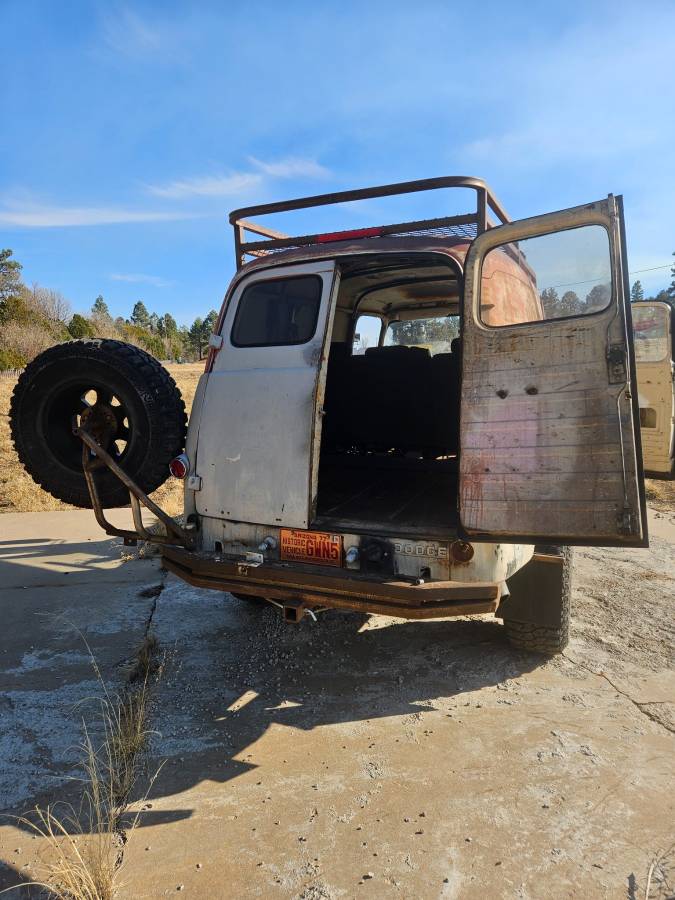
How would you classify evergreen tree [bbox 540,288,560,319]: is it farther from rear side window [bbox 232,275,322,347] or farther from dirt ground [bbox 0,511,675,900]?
dirt ground [bbox 0,511,675,900]

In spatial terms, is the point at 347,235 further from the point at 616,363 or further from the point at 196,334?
the point at 196,334

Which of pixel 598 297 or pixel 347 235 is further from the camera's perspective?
pixel 347 235

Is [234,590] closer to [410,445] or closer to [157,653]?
[157,653]

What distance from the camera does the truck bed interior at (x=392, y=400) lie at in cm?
490

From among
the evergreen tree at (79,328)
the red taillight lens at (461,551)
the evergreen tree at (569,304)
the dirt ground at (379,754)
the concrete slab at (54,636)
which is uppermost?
the evergreen tree at (79,328)

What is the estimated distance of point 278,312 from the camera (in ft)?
12.4

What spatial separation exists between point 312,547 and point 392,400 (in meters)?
2.30

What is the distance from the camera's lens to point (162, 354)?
2325 inches

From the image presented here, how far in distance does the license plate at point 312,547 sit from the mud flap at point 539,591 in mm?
1309

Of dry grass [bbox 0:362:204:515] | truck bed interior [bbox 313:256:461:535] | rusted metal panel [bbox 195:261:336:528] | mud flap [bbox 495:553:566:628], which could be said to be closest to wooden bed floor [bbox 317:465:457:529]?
truck bed interior [bbox 313:256:461:535]

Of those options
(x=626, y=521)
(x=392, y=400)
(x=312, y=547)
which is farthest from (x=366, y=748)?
(x=392, y=400)

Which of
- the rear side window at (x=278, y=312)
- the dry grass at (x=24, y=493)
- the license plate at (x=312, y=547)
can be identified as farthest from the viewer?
the dry grass at (x=24, y=493)

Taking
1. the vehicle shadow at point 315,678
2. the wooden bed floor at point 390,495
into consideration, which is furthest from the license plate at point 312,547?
the vehicle shadow at point 315,678

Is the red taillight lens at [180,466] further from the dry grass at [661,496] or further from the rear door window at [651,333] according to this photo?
the dry grass at [661,496]
